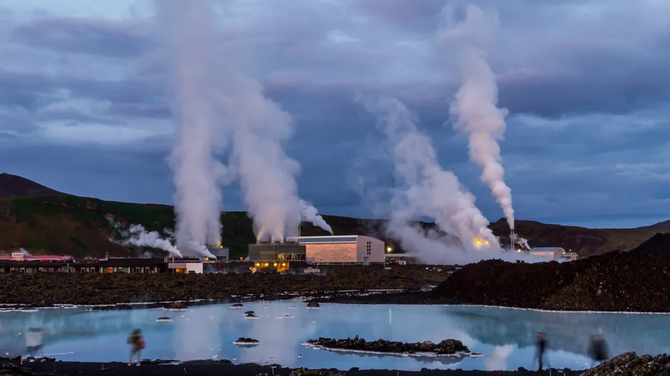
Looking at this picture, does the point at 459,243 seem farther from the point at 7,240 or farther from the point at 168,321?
the point at 7,240

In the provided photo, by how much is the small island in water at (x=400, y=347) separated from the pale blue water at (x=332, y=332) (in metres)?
1.00

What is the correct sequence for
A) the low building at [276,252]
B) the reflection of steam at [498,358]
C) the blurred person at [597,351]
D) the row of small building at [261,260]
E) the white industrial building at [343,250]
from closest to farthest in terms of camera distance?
the reflection of steam at [498,358] → the blurred person at [597,351] → the row of small building at [261,260] → the low building at [276,252] → the white industrial building at [343,250]

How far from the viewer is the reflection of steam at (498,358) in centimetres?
2550

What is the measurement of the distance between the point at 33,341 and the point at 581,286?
38257 millimetres

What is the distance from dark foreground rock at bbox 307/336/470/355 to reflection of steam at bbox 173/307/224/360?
5093 millimetres

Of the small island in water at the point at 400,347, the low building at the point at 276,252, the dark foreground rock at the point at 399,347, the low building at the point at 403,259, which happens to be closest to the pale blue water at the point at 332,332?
the small island in water at the point at 400,347

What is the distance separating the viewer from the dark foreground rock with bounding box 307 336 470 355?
28422mm

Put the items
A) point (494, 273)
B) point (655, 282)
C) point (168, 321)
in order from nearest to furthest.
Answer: point (168, 321) → point (655, 282) → point (494, 273)

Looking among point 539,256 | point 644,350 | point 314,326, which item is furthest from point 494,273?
point 539,256

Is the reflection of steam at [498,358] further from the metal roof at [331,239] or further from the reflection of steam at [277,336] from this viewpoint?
the metal roof at [331,239]

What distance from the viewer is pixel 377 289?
3120 inches

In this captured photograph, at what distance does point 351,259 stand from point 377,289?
58.0 meters

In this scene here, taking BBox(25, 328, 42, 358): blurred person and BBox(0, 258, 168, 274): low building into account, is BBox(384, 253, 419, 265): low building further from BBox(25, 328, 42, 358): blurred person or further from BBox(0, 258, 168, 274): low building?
BBox(25, 328, 42, 358): blurred person

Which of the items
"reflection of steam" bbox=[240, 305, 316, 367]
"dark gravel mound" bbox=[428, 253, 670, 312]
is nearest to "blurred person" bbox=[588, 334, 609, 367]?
"reflection of steam" bbox=[240, 305, 316, 367]
